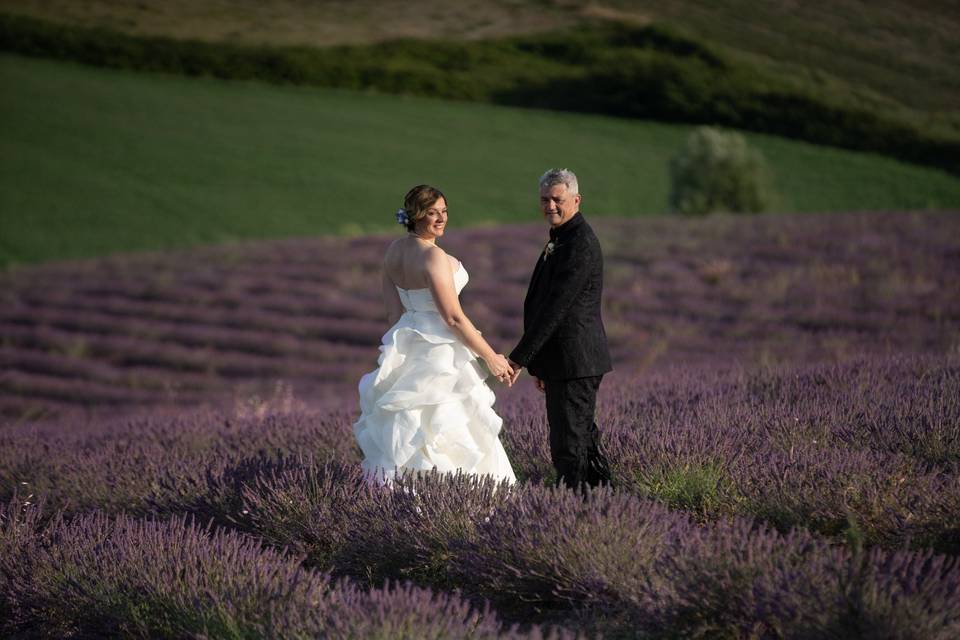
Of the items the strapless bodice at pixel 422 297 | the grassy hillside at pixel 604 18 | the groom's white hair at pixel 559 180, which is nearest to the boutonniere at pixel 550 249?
the groom's white hair at pixel 559 180

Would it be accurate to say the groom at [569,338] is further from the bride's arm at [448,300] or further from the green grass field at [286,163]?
the green grass field at [286,163]

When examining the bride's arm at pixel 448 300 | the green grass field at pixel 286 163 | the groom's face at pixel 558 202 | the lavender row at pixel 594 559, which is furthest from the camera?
the green grass field at pixel 286 163

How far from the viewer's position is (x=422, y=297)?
175 inches

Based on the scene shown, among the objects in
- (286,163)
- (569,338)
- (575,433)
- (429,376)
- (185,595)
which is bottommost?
(185,595)

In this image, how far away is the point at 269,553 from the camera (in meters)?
3.59

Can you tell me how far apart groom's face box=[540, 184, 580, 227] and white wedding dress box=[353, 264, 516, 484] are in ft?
1.56

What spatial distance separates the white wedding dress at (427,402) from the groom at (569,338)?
0.25m

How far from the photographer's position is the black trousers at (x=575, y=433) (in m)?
4.44

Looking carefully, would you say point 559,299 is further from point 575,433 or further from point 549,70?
point 549,70

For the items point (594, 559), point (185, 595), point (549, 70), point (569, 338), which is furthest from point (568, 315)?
point (549, 70)

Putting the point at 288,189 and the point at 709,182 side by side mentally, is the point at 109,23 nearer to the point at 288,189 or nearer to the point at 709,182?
the point at 288,189

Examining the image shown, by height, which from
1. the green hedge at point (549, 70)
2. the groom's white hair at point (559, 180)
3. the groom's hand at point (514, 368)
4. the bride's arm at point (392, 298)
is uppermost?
the green hedge at point (549, 70)

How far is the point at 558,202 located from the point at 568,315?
19.5 inches

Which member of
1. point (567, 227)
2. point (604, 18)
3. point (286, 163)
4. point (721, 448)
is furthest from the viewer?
point (604, 18)
